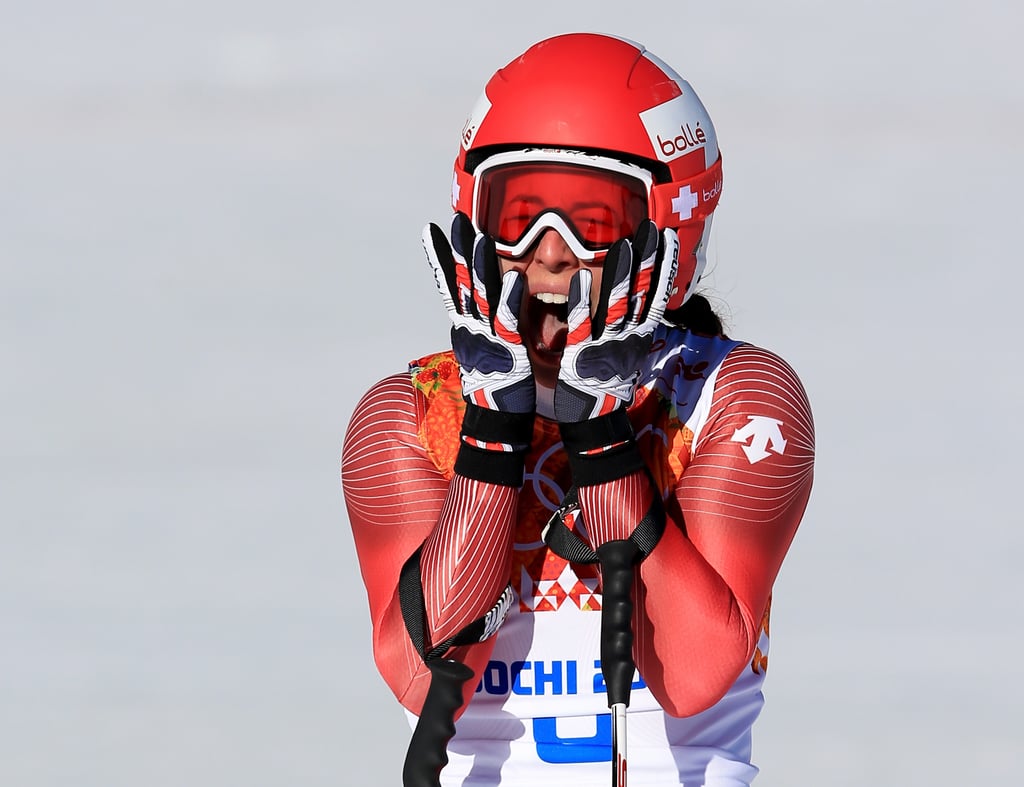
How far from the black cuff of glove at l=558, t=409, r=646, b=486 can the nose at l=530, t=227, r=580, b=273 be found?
254 millimetres

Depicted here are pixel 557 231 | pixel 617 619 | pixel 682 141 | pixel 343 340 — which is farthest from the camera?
pixel 343 340

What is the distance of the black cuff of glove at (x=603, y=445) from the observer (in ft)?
9.13

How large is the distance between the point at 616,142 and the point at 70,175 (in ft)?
17.4

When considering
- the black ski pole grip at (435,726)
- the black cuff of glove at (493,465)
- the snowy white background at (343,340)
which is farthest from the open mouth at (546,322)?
the snowy white background at (343,340)

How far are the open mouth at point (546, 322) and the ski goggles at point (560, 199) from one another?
0.10m

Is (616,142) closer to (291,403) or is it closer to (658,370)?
(658,370)

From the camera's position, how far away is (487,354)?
2.76 meters

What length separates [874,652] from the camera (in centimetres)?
516

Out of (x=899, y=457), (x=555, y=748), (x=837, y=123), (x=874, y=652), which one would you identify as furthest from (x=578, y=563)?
(x=837, y=123)

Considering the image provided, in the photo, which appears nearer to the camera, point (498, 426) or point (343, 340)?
point (498, 426)

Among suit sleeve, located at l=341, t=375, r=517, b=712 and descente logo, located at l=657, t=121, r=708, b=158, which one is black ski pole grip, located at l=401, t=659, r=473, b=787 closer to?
suit sleeve, located at l=341, t=375, r=517, b=712

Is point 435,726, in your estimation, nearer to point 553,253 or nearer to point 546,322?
point 546,322

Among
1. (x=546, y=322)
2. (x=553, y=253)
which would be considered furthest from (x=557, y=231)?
(x=546, y=322)

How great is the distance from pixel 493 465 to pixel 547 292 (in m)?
0.29
